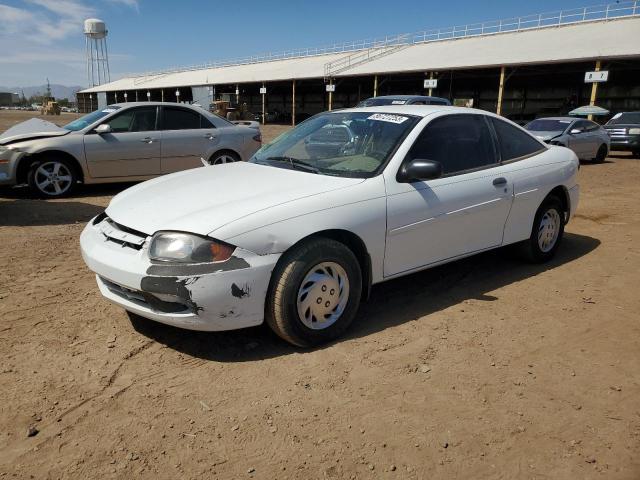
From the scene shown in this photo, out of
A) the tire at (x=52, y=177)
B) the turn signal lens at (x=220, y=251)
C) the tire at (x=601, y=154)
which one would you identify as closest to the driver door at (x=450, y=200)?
the turn signal lens at (x=220, y=251)

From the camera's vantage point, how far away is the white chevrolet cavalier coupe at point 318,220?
9.96 ft

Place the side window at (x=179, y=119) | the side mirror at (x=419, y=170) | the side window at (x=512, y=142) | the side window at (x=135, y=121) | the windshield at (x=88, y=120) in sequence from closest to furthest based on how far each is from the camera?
the side mirror at (x=419, y=170) → the side window at (x=512, y=142) → the windshield at (x=88, y=120) → the side window at (x=135, y=121) → the side window at (x=179, y=119)

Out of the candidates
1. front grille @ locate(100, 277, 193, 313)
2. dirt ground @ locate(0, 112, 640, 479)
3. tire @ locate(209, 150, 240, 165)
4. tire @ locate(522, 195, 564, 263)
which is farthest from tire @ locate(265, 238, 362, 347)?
tire @ locate(209, 150, 240, 165)

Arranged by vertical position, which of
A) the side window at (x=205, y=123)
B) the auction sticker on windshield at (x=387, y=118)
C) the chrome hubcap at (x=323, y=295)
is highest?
the auction sticker on windshield at (x=387, y=118)

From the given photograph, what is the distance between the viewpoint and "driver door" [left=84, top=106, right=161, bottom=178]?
8133mm

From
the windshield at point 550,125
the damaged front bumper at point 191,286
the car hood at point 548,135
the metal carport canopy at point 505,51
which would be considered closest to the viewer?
the damaged front bumper at point 191,286

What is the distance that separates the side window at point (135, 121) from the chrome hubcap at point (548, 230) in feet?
20.8

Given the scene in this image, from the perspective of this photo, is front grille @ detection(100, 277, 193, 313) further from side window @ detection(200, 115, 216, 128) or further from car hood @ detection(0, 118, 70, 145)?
side window @ detection(200, 115, 216, 128)

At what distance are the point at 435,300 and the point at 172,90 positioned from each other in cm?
5858

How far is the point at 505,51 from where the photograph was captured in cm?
2852

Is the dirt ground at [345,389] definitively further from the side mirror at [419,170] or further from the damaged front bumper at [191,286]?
the side mirror at [419,170]

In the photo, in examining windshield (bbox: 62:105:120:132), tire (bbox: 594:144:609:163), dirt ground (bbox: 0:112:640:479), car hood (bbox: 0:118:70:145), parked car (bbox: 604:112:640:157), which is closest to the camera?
dirt ground (bbox: 0:112:640:479)

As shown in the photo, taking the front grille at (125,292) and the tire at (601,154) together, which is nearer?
the front grille at (125,292)

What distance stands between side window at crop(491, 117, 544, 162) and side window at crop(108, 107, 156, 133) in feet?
19.5
